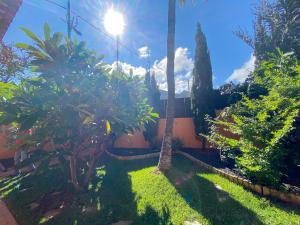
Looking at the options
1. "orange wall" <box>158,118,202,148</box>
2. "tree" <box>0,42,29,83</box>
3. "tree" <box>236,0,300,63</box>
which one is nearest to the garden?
"orange wall" <box>158,118,202,148</box>

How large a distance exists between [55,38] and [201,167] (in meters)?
7.84

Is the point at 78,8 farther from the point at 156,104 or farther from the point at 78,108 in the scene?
the point at 78,108

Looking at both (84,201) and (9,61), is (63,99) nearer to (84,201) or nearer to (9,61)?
(84,201)

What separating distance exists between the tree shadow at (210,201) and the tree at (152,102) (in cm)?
631

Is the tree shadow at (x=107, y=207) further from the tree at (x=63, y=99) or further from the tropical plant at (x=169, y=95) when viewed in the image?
the tropical plant at (x=169, y=95)

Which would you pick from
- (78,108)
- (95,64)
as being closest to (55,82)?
(78,108)

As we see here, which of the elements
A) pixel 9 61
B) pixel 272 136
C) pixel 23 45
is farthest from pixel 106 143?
pixel 9 61

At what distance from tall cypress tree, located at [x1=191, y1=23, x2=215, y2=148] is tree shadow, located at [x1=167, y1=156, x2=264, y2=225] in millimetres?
4993

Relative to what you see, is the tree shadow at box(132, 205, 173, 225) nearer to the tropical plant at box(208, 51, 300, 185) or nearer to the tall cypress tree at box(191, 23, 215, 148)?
the tropical plant at box(208, 51, 300, 185)

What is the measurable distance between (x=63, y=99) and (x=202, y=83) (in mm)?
9291

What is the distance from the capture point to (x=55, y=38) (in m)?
4.79

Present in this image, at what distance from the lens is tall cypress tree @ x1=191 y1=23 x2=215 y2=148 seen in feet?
38.6

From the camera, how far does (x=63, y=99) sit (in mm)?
5074

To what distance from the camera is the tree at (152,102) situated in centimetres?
1380
